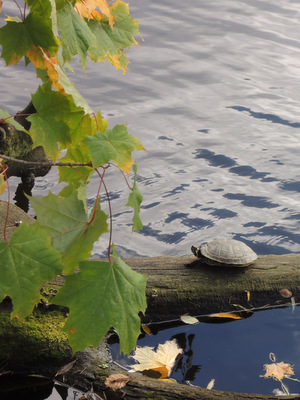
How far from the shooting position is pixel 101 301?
1896 mm

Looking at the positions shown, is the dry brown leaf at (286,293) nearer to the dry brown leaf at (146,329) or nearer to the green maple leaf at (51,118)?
the dry brown leaf at (146,329)

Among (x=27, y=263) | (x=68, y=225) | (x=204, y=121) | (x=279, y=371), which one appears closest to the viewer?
(x=27, y=263)

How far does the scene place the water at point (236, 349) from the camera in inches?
115

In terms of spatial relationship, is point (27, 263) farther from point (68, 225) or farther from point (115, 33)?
point (115, 33)

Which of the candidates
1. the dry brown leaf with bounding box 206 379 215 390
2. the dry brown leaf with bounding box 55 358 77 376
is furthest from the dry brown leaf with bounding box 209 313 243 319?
the dry brown leaf with bounding box 55 358 77 376

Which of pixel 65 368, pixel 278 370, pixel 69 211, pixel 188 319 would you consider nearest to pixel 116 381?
pixel 65 368

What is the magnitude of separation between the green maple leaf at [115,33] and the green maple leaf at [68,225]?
770 mm

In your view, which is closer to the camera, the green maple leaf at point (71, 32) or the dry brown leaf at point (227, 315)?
the green maple leaf at point (71, 32)

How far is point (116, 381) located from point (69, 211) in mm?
1057

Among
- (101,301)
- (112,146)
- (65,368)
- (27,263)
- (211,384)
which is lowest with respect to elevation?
(211,384)

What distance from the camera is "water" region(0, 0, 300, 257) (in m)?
5.21

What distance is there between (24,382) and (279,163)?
430 cm

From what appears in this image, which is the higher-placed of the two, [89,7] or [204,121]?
[89,7]

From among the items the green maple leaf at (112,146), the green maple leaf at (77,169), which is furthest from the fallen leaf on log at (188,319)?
the green maple leaf at (112,146)
